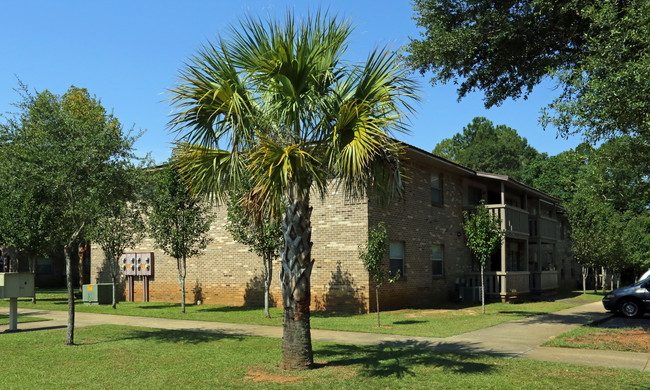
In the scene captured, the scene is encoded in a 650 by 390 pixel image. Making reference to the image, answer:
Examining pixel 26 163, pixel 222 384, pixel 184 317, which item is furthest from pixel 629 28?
pixel 184 317

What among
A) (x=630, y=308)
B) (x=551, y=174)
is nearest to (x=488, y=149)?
(x=551, y=174)

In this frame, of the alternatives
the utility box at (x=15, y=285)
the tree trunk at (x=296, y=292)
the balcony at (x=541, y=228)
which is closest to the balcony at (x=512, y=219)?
the balcony at (x=541, y=228)

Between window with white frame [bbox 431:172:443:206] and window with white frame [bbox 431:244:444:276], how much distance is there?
78.6 inches

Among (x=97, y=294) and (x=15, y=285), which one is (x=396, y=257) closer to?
(x=15, y=285)

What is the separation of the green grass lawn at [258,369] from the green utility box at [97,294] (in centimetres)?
1268

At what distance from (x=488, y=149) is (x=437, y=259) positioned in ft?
208

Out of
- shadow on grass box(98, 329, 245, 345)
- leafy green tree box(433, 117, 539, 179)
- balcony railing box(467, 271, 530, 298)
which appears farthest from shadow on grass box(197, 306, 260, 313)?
leafy green tree box(433, 117, 539, 179)

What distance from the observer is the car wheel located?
2064 centimetres

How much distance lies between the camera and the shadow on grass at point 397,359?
989cm

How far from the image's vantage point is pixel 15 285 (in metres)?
15.5

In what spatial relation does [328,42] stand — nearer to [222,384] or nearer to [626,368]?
[222,384]

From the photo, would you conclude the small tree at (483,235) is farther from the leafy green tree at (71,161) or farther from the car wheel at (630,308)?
the leafy green tree at (71,161)

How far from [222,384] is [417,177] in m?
16.9

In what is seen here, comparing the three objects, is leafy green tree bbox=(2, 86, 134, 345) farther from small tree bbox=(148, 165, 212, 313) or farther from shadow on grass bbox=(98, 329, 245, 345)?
small tree bbox=(148, 165, 212, 313)
